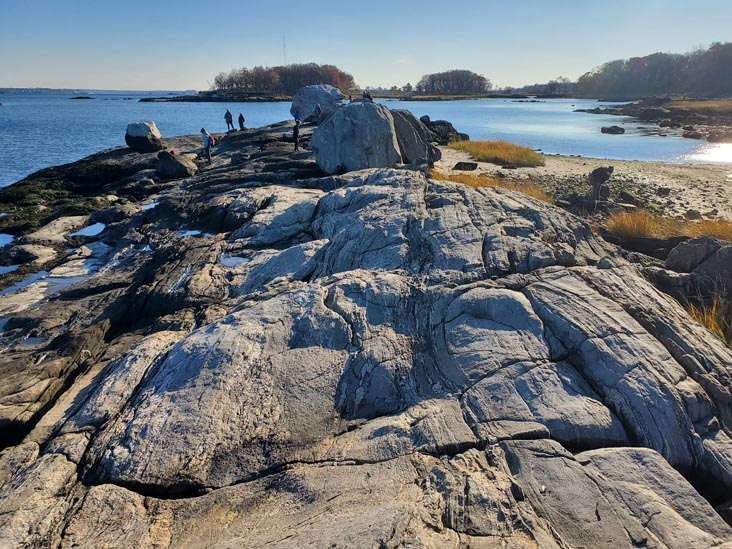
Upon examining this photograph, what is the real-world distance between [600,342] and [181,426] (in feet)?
15.9

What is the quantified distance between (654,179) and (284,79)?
132317 mm

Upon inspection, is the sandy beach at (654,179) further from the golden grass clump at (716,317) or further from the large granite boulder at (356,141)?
the golden grass clump at (716,317)

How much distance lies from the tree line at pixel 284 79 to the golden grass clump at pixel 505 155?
10866 cm

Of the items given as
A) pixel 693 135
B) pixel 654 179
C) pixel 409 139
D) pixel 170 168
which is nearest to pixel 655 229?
pixel 409 139

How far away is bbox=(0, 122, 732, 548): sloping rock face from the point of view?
368cm

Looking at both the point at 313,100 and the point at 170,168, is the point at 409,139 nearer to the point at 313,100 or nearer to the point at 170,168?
the point at 170,168

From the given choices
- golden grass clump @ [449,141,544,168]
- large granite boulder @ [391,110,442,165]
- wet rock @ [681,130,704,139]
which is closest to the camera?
large granite boulder @ [391,110,442,165]

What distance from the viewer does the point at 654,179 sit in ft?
71.5

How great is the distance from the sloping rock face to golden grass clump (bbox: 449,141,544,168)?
1851 cm

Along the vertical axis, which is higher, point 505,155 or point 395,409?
point 505,155

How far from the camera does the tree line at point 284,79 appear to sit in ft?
433

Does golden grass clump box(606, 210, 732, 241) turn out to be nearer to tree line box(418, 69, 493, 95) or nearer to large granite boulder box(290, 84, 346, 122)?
large granite boulder box(290, 84, 346, 122)

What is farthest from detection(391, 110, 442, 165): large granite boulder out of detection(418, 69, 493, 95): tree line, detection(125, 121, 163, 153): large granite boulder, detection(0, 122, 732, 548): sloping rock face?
detection(418, 69, 493, 95): tree line

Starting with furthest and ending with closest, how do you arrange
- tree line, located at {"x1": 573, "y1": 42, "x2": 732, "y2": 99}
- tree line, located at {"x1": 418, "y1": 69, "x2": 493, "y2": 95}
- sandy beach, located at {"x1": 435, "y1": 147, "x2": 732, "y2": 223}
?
tree line, located at {"x1": 418, "y1": 69, "x2": 493, "y2": 95} → tree line, located at {"x1": 573, "y1": 42, "x2": 732, "y2": 99} → sandy beach, located at {"x1": 435, "y1": 147, "x2": 732, "y2": 223}
